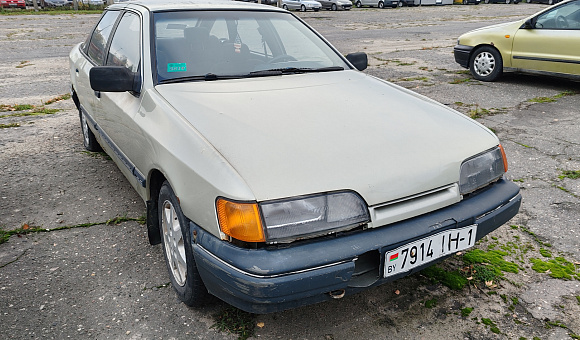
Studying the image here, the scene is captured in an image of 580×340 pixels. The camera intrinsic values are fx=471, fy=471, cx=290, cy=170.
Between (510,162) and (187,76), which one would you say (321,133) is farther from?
(510,162)

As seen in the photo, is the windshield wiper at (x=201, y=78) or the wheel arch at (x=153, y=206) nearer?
the wheel arch at (x=153, y=206)

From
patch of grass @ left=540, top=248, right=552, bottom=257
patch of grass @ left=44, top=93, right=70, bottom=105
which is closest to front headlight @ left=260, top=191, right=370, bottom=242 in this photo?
patch of grass @ left=540, top=248, right=552, bottom=257

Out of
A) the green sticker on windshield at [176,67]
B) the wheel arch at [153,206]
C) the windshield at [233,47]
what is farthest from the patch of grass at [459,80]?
the wheel arch at [153,206]

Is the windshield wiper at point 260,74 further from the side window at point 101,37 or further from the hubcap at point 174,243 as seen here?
the side window at point 101,37

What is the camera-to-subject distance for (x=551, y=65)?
693 cm

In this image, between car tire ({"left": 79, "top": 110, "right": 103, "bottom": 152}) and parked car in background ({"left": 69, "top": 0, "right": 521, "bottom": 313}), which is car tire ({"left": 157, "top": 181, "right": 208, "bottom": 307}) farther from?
car tire ({"left": 79, "top": 110, "right": 103, "bottom": 152})

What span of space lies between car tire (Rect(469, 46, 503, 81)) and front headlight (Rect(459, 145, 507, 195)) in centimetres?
566

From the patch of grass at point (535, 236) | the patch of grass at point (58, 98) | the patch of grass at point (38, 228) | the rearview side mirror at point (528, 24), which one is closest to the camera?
the patch of grass at point (535, 236)

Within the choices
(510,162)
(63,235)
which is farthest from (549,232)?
(63,235)

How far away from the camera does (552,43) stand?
6.85 meters

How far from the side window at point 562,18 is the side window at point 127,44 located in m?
6.22

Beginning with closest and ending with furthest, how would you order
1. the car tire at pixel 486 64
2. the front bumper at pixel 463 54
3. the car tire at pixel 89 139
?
the car tire at pixel 89 139 → the car tire at pixel 486 64 → the front bumper at pixel 463 54

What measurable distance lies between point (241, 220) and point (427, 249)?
2.81 feet

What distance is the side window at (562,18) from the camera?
6.74m
